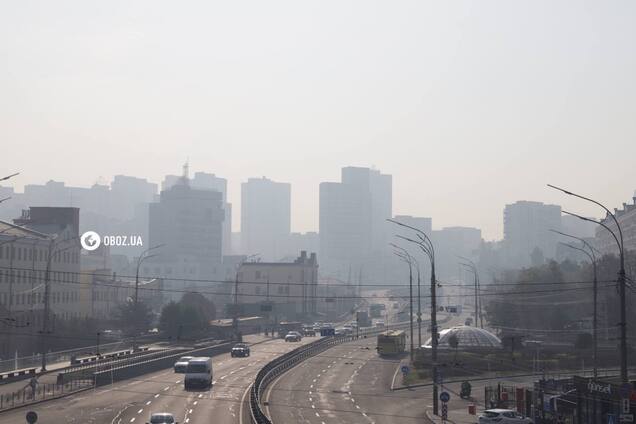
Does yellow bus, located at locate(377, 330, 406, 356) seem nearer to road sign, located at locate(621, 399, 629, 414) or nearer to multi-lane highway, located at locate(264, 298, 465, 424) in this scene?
multi-lane highway, located at locate(264, 298, 465, 424)

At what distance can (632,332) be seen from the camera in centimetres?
11281

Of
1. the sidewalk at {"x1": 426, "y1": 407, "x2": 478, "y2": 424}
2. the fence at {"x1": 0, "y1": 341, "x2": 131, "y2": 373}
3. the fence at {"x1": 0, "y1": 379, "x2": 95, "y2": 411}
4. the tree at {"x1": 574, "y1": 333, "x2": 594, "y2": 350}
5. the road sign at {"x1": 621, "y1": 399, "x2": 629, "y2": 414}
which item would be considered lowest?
the sidewalk at {"x1": 426, "y1": 407, "x2": 478, "y2": 424}

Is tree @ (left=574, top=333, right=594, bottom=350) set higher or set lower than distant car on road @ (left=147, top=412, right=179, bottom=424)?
higher

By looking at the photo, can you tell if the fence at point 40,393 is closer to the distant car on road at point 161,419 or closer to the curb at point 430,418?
the distant car on road at point 161,419

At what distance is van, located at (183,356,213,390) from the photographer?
6538cm

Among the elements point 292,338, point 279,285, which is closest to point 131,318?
point 292,338

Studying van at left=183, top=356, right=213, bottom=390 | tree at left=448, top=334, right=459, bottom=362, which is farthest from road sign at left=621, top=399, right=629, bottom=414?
tree at left=448, top=334, right=459, bottom=362

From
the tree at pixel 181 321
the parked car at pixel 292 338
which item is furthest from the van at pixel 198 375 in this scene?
the parked car at pixel 292 338

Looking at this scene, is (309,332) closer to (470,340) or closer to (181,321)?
(181,321)

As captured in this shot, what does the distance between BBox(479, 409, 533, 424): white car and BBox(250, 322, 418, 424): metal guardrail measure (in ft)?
36.1

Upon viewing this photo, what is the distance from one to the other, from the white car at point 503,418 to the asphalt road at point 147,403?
43.0ft

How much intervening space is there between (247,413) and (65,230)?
77200mm

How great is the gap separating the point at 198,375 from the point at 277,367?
1575 cm

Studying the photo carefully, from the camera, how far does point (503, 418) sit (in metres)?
45.9
